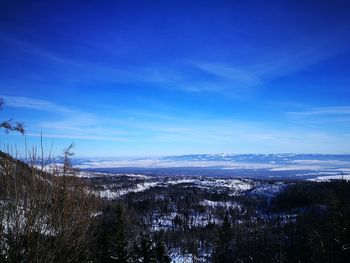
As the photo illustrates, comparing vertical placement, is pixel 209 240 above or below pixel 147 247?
below

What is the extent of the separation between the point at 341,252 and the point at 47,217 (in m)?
28.3

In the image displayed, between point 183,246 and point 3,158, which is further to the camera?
point 183,246

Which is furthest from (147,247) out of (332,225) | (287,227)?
(287,227)

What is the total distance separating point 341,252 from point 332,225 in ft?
15.2

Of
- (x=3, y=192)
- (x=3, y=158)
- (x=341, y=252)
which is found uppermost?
(x=3, y=158)

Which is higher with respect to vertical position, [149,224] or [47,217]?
[47,217]

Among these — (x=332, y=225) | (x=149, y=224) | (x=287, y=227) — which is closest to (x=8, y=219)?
(x=332, y=225)

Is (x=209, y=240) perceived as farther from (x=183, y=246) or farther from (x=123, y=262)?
(x=123, y=262)

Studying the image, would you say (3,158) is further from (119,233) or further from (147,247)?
(147,247)

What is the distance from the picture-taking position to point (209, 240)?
A: 15450cm

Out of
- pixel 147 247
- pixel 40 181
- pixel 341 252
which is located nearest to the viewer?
pixel 40 181

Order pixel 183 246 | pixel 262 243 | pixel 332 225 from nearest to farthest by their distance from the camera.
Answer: pixel 332 225 < pixel 262 243 < pixel 183 246

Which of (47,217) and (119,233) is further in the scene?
(119,233)

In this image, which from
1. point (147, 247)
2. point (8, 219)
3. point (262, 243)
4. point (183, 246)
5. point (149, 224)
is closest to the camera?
point (8, 219)
